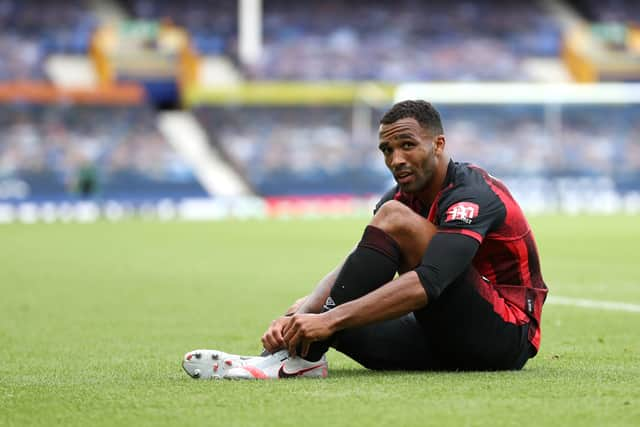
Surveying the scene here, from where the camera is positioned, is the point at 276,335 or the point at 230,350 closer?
the point at 276,335

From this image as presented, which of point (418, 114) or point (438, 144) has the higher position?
point (418, 114)

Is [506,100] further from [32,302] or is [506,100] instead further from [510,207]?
[510,207]

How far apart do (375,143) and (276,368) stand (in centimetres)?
3867

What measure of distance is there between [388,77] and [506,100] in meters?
4.51

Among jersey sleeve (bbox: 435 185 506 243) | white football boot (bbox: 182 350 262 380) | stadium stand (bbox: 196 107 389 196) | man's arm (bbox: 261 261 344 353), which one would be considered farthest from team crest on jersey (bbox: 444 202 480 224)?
stadium stand (bbox: 196 107 389 196)

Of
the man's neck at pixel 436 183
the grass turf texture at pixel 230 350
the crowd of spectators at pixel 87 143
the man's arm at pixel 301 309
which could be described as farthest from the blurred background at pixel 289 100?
the man's neck at pixel 436 183

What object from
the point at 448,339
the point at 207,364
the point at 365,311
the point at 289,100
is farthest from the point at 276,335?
the point at 289,100

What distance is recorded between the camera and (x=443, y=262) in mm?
5039

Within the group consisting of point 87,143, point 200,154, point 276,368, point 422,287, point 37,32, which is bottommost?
point 200,154

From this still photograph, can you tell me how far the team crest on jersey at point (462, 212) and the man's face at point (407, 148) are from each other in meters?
0.26

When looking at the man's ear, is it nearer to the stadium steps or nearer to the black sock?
the black sock

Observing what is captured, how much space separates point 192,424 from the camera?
13.9ft

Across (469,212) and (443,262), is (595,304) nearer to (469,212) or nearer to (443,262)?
(469,212)

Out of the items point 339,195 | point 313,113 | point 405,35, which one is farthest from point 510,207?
point 405,35
